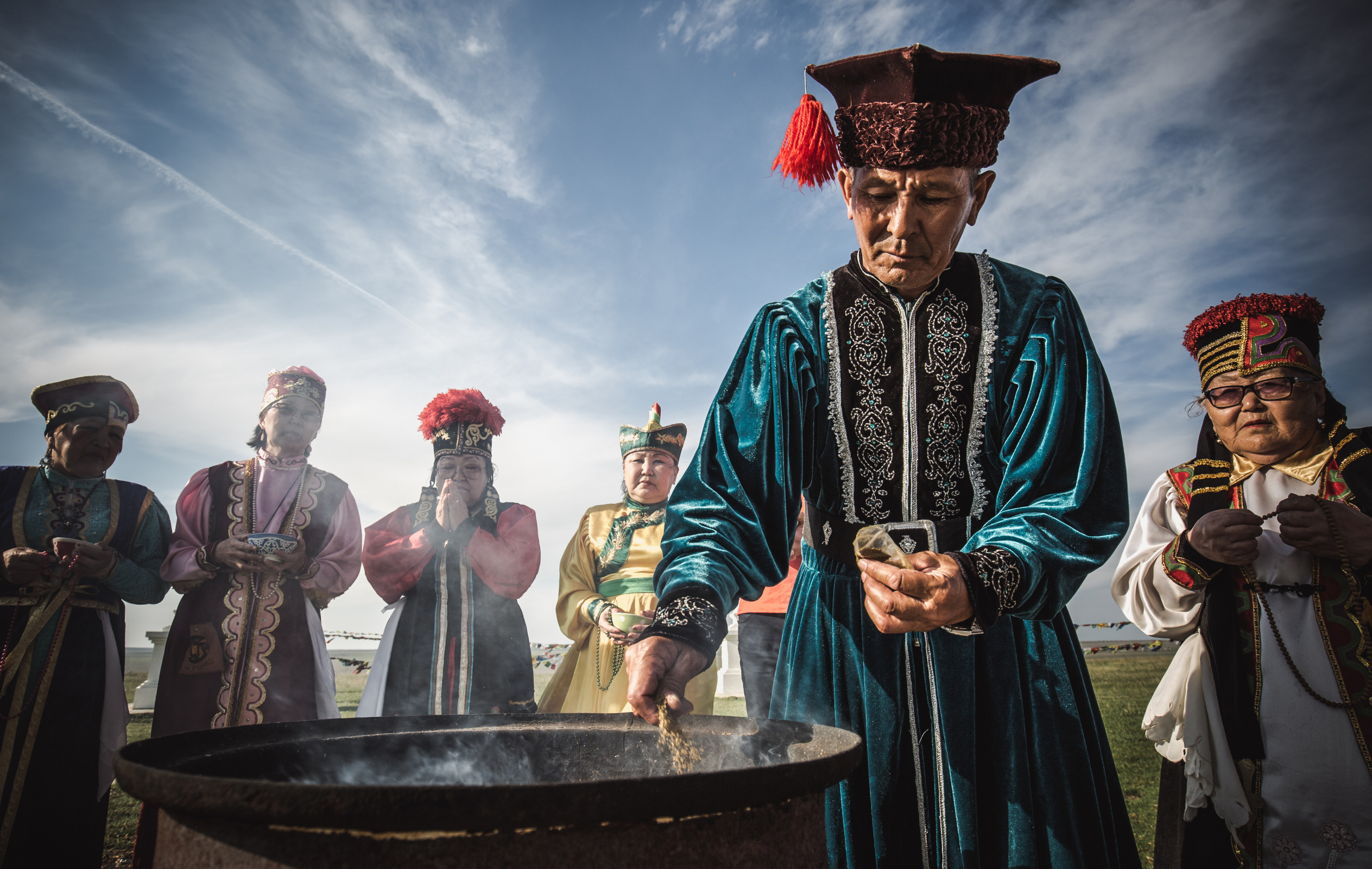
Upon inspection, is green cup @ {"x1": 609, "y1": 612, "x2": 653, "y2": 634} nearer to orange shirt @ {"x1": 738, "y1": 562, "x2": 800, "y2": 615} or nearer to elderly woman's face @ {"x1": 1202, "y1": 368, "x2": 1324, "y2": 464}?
orange shirt @ {"x1": 738, "y1": 562, "x2": 800, "y2": 615}

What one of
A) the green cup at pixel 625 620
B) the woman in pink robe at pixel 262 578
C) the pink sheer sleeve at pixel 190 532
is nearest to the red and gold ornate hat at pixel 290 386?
the woman in pink robe at pixel 262 578

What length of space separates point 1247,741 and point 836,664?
7.17 feet

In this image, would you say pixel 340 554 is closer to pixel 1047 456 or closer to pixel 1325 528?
pixel 1047 456

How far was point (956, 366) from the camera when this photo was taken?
1583mm

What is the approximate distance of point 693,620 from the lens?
1313mm

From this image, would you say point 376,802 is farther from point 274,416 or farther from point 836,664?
point 274,416

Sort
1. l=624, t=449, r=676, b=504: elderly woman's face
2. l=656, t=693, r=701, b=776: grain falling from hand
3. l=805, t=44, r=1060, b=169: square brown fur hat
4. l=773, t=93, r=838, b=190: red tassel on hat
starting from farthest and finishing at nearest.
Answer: l=624, t=449, r=676, b=504: elderly woman's face < l=773, t=93, r=838, b=190: red tassel on hat < l=805, t=44, r=1060, b=169: square brown fur hat < l=656, t=693, r=701, b=776: grain falling from hand

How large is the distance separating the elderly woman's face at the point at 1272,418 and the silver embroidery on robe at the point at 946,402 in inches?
83.1

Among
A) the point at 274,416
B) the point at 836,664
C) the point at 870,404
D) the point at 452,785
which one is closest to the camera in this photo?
the point at 452,785

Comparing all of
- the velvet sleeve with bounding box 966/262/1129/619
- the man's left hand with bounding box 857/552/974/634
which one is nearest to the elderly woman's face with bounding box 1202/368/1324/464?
the velvet sleeve with bounding box 966/262/1129/619

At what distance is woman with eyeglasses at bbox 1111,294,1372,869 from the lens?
2.47 metres

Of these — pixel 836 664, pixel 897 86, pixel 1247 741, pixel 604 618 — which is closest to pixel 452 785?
pixel 836 664

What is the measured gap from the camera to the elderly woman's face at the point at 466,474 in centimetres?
469

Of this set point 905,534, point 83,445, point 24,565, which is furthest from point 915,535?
point 83,445
